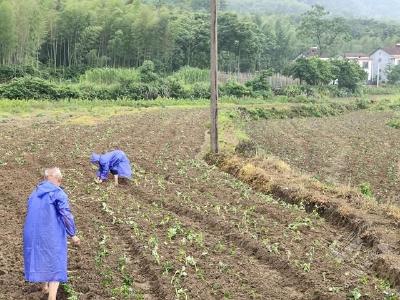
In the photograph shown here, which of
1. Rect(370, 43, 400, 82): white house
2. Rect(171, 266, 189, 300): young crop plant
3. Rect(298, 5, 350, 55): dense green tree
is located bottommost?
Rect(171, 266, 189, 300): young crop plant

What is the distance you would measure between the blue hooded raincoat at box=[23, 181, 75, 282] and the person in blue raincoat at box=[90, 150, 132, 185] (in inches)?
273

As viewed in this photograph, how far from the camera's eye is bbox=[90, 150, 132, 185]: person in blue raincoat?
45.8 ft

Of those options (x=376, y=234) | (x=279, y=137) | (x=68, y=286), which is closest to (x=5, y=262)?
(x=68, y=286)

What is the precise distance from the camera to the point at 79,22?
5616 cm

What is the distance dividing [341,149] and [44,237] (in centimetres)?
2020

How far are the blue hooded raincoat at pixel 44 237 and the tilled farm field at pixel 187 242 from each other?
76 cm

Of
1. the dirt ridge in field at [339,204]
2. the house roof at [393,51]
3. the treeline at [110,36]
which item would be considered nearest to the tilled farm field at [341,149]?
the dirt ridge in field at [339,204]

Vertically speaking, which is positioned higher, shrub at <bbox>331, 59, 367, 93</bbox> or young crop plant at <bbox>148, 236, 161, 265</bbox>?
shrub at <bbox>331, 59, 367, 93</bbox>

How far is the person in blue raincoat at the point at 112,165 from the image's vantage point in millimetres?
13961

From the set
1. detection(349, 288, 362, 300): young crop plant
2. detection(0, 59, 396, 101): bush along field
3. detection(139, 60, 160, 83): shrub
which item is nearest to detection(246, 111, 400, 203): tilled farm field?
detection(349, 288, 362, 300): young crop plant

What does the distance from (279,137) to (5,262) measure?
2211 centimetres

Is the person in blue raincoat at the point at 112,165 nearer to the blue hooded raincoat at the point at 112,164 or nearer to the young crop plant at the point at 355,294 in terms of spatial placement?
the blue hooded raincoat at the point at 112,164

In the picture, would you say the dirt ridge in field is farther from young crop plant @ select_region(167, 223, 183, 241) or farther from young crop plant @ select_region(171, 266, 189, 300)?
young crop plant @ select_region(167, 223, 183, 241)

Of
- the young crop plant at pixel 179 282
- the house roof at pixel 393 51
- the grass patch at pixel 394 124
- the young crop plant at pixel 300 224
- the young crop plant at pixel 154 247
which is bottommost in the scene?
the grass patch at pixel 394 124
